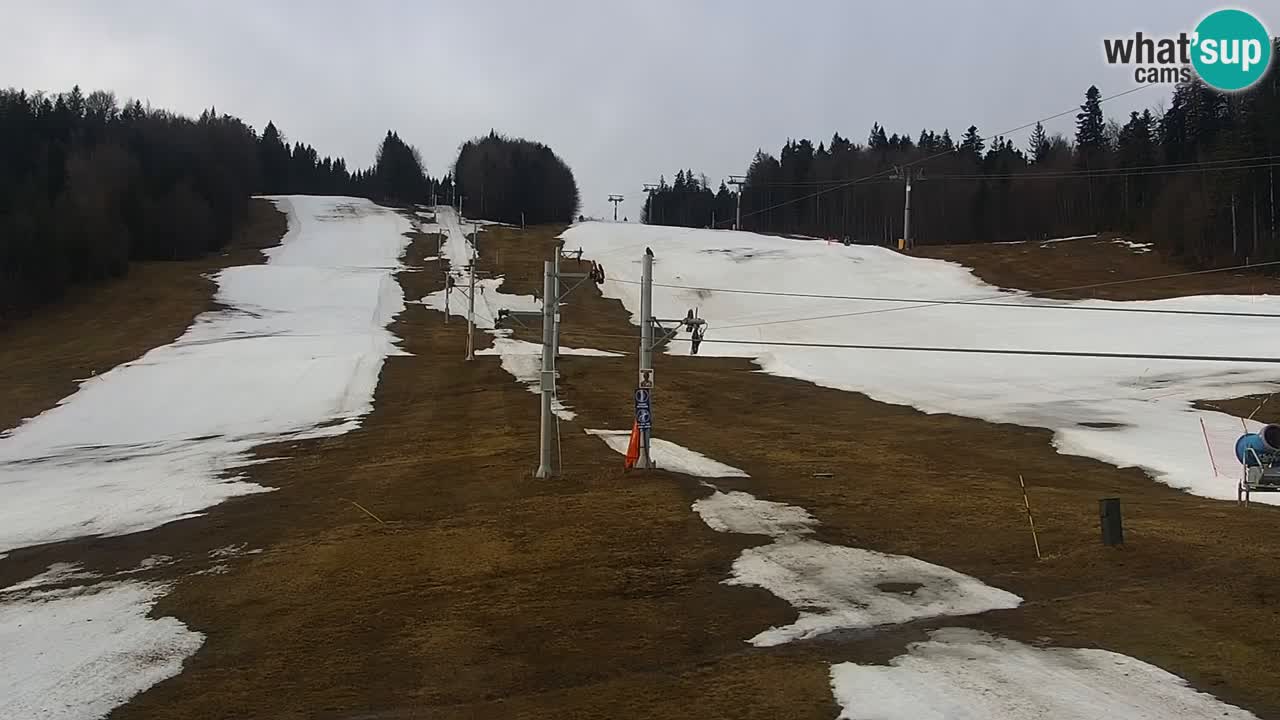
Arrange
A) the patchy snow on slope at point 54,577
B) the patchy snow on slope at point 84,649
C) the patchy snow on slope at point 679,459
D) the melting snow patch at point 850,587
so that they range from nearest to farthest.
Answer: the patchy snow on slope at point 84,649, the melting snow patch at point 850,587, the patchy snow on slope at point 54,577, the patchy snow on slope at point 679,459

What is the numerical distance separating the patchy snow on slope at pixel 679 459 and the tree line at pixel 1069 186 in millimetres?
60089

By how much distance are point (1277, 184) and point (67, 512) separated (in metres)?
81.1

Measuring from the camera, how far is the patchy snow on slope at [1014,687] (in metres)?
7.14

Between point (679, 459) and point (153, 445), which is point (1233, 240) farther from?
point (153, 445)

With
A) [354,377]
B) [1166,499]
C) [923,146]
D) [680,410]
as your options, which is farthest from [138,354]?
[923,146]

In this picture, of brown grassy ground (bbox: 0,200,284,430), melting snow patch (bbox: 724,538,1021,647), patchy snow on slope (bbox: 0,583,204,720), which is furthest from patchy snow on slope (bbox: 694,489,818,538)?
brown grassy ground (bbox: 0,200,284,430)

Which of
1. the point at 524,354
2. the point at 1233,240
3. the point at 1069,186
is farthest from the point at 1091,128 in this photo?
the point at 524,354

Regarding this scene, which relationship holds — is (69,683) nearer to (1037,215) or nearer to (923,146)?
(1037,215)

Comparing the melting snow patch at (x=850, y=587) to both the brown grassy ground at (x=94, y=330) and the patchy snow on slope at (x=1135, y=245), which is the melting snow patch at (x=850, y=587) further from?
the patchy snow on slope at (x=1135, y=245)

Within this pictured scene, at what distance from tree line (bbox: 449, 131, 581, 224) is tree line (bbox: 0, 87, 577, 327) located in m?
0.23

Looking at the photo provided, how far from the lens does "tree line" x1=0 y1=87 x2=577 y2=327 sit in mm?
65000

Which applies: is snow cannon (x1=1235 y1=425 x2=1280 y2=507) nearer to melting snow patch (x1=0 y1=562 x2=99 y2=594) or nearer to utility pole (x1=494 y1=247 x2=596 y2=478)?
utility pole (x1=494 y1=247 x2=596 y2=478)

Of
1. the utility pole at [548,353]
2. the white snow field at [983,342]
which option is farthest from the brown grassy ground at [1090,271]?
the utility pole at [548,353]

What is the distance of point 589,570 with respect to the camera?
1234 centimetres
